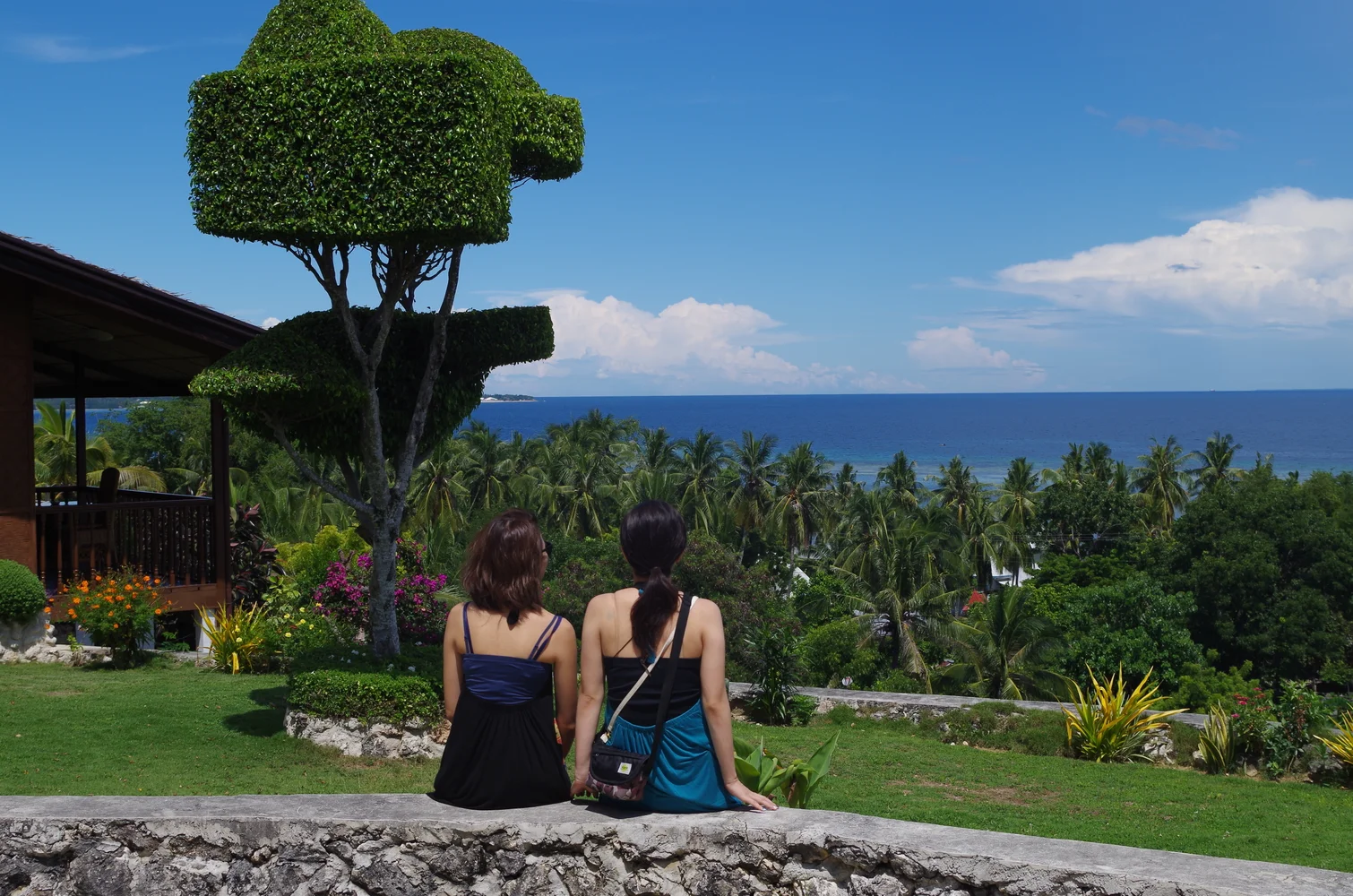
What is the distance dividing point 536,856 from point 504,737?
0.44 metres

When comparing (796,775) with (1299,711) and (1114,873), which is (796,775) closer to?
(1114,873)

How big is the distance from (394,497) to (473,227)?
2728 mm

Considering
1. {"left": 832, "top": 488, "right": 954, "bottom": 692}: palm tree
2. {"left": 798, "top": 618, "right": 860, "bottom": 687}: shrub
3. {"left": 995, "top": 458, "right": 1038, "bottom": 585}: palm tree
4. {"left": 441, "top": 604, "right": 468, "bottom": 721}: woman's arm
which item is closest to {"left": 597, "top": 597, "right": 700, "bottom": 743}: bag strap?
{"left": 441, "top": 604, "right": 468, "bottom": 721}: woman's arm

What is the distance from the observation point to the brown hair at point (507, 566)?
3930mm

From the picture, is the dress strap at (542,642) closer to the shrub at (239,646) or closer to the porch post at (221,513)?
the shrub at (239,646)

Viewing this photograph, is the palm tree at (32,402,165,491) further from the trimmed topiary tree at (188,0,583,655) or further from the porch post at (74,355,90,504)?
the trimmed topiary tree at (188,0,583,655)

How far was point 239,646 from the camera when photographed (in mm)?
13242

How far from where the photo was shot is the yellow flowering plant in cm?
1259

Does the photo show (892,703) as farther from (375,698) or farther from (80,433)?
(80,433)

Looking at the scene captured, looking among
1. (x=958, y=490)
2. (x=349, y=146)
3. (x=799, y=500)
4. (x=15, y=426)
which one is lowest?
(x=799, y=500)

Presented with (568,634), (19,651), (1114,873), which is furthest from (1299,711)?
(19,651)

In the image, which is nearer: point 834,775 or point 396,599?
point 834,775

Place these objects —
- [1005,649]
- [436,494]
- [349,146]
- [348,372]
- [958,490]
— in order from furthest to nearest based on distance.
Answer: [958,490], [436,494], [1005,649], [348,372], [349,146]

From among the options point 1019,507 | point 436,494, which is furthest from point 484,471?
point 1019,507
